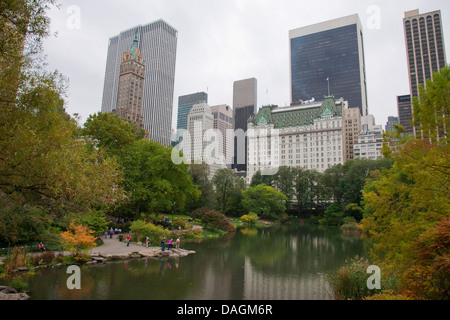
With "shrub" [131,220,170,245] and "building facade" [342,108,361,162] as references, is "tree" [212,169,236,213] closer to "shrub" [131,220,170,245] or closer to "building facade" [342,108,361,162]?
"shrub" [131,220,170,245]

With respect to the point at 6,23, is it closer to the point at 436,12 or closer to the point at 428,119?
the point at 428,119

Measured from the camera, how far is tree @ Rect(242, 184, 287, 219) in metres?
62.9

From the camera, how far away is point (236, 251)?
26.6 meters

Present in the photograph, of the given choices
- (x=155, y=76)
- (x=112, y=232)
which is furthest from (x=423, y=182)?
(x=155, y=76)

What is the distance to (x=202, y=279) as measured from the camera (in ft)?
52.9

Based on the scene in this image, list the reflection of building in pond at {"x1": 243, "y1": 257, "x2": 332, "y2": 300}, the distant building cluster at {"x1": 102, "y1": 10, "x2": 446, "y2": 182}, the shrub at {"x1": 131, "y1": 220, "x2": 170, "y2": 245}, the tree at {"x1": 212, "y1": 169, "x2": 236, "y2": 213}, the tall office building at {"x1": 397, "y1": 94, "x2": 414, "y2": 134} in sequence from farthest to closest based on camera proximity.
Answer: the tall office building at {"x1": 397, "y1": 94, "x2": 414, "y2": 134}
the distant building cluster at {"x1": 102, "y1": 10, "x2": 446, "y2": 182}
the tree at {"x1": 212, "y1": 169, "x2": 236, "y2": 213}
the shrub at {"x1": 131, "y1": 220, "x2": 170, "y2": 245}
the reflection of building in pond at {"x1": 243, "y1": 257, "x2": 332, "y2": 300}

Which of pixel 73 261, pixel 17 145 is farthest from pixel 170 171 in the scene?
pixel 17 145

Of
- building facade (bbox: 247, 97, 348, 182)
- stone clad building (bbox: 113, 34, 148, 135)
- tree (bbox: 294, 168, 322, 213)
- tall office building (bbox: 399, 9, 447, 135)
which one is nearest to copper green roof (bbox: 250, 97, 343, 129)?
building facade (bbox: 247, 97, 348, 182)

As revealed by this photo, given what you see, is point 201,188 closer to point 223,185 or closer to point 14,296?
point 223,185

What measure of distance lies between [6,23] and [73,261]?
1445cm

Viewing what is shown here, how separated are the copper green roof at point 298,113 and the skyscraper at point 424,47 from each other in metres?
47.1

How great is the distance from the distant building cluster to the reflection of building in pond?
79.2 m

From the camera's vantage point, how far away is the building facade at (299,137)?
97188 mm
